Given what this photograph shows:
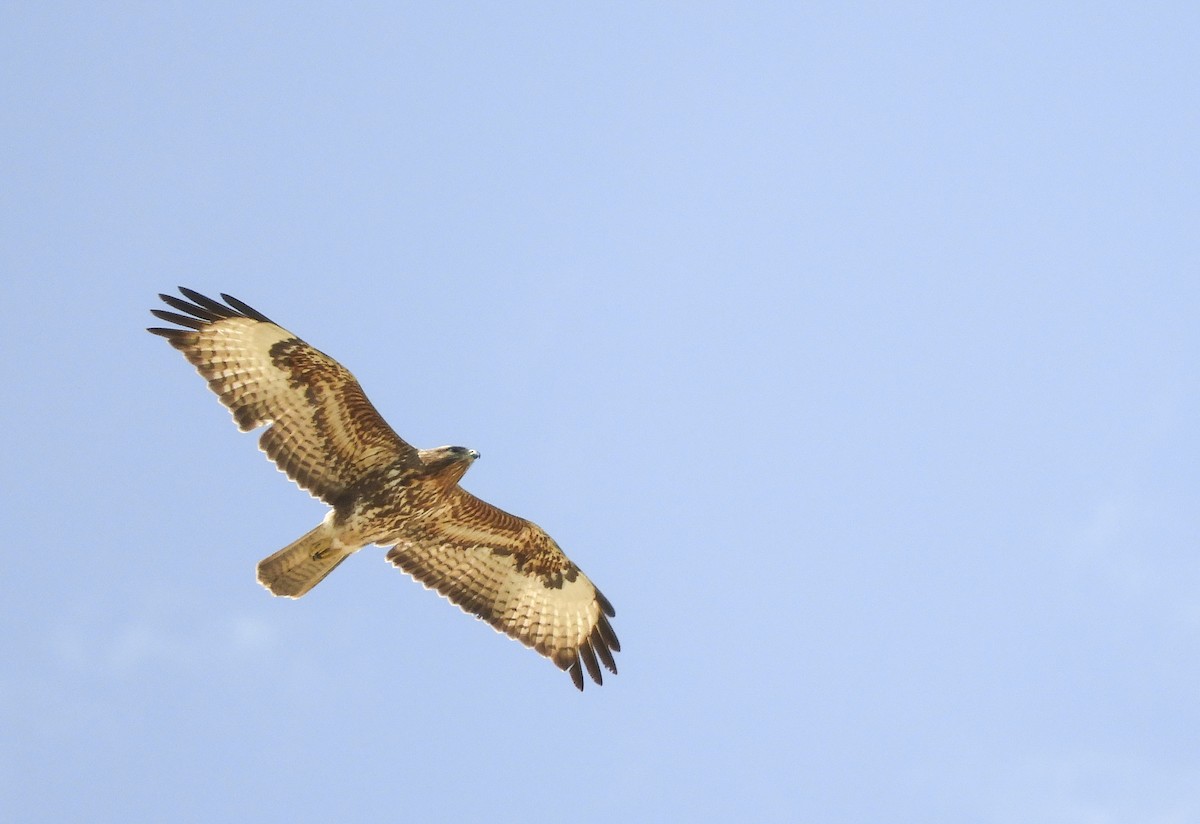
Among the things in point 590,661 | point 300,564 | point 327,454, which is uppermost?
point 590,661

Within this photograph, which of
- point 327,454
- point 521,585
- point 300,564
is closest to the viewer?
point 300,564

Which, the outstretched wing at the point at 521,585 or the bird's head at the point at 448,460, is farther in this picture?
the outstretched wing at the point at 521,585

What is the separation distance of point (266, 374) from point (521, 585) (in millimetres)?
3072

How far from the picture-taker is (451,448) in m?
13.5

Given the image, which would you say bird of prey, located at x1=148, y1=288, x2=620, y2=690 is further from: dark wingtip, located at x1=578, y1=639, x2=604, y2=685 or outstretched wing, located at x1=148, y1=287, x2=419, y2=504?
dark wingtip, located at x1=578, y1=639, x2=604, y2=685

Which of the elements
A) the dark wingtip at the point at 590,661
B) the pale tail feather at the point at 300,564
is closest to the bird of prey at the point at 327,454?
the pale tail feather at the point at 300,564

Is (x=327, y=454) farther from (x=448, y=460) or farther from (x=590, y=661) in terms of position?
(x=590, y=661)

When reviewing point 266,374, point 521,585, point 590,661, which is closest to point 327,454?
point 266,374

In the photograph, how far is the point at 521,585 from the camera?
1456cm

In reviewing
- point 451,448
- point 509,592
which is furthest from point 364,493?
point 509,592

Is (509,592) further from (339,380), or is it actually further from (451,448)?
(339,380)

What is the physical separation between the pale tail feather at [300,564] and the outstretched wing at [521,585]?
1.14m

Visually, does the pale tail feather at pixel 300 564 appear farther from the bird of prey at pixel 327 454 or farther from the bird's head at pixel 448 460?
the bird's head at pixel 448 460

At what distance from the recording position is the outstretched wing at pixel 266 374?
43.3 ft
